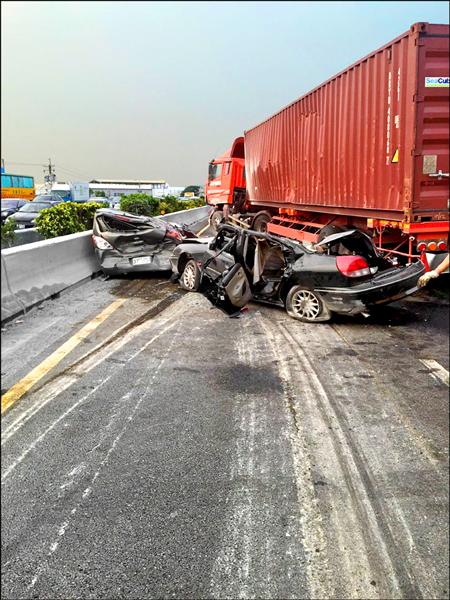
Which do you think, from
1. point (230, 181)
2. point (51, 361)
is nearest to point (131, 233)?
point (51, 361)

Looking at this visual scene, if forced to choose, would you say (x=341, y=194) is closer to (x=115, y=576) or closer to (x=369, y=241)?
(x=369, y=241)

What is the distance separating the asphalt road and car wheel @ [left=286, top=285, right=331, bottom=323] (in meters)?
0.56

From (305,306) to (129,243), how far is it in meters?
1.83

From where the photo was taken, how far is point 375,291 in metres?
2.53

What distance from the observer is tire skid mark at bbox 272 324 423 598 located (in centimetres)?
145

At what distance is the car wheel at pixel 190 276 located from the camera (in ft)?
13.9

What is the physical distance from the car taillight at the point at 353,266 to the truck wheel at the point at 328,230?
6.0 inches

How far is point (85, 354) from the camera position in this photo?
104 inches

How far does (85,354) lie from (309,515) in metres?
1.45

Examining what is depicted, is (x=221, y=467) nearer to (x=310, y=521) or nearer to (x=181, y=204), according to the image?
(x=310, y=521)

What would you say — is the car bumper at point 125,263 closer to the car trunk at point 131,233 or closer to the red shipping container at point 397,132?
the car trunk at point 131,233

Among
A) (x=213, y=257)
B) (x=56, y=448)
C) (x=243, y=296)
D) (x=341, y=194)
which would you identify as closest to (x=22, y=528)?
(x=56, y=448)

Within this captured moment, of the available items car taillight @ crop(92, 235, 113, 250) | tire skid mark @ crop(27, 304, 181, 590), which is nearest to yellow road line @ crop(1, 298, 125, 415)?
tire skid mark @ crop(27, 304, 181, 590)

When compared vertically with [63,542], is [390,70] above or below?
above
